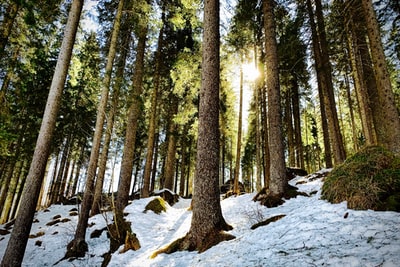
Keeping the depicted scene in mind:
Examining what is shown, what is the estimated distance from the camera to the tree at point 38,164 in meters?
5.66

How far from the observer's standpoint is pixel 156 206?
1005 centimetres

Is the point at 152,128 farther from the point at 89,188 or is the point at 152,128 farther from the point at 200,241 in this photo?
the point at 200,241

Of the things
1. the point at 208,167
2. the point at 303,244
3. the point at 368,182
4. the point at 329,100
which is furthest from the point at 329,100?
the point at 303,244

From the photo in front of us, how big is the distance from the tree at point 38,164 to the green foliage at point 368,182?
766cm

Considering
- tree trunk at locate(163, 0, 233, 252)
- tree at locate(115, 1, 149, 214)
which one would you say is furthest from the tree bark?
tree at locate(115, 1, 149, 214)

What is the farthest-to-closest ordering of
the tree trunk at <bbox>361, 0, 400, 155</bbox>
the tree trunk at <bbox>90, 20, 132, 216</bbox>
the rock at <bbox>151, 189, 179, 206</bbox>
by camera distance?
the rock at <bbox>151, 189, 179, 206</bbox> → the tree trunk at <bbox>90, 20, 132, 216</bbox> → the tree trunk at <bbox>361, 0, 400, 155</bbox>

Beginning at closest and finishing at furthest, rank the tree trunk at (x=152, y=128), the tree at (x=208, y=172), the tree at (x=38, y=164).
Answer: the tree at (x=208, y=172) → the tree at (x=38, y=164) → the tree trunk at (x=152, y=128)

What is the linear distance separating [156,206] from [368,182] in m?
8.24

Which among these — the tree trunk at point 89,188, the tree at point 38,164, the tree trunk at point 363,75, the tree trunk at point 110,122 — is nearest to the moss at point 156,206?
the tree trunk at point 110,122

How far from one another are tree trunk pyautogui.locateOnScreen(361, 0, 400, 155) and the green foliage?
1411 millimetres

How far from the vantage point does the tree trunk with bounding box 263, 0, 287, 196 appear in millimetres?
7090

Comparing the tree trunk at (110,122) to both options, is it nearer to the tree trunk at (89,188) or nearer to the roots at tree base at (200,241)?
the tree trunk at (89,188)

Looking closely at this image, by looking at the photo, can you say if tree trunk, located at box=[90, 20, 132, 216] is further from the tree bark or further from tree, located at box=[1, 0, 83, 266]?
the tree bark

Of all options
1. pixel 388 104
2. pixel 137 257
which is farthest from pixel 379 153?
pixel 137 257
